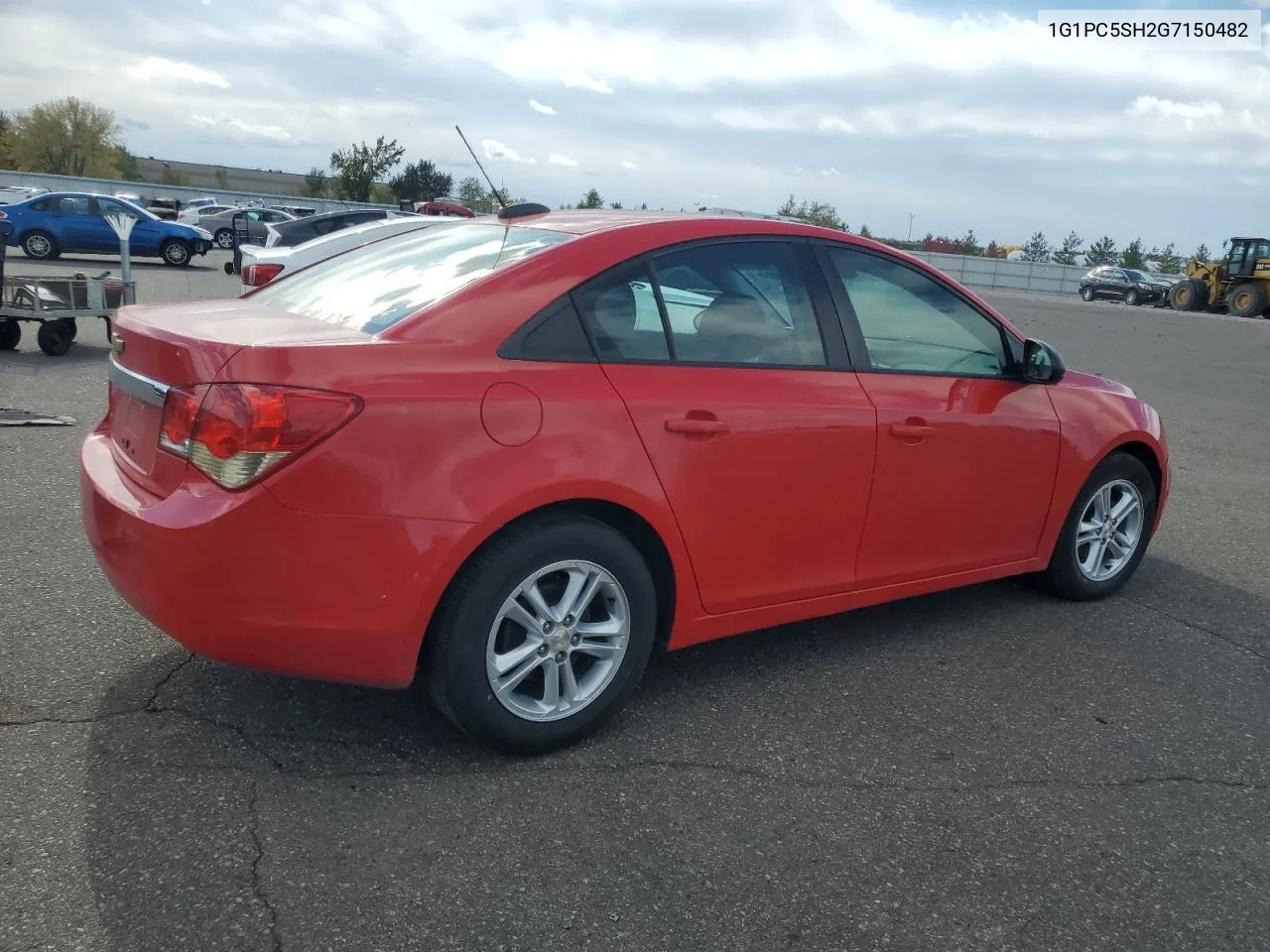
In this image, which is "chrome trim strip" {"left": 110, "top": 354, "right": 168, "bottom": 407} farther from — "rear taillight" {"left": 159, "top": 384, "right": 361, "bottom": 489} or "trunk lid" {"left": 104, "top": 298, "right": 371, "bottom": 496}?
"rear taillight" {"left": 159, "top": 384, "right": 361, "bottom": 489}

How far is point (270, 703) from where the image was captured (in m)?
3.56

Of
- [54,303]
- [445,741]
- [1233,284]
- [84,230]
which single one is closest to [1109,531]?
[445,741]

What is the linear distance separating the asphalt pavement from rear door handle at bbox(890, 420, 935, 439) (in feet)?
2.92

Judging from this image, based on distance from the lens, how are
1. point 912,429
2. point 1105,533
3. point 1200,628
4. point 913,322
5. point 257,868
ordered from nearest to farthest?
1. point 257,868
2. point 912,429
3. point 913,322
4. point 1200,628
5. point 1105,533

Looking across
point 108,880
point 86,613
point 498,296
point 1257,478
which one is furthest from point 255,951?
point 1257,478

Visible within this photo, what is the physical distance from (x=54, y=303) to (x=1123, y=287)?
42.3m

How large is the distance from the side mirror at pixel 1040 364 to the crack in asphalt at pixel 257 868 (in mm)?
3284

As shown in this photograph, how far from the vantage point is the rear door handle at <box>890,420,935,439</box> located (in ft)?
13.2

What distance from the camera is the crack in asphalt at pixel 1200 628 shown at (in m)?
4.62

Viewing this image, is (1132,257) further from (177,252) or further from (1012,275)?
(177,252)

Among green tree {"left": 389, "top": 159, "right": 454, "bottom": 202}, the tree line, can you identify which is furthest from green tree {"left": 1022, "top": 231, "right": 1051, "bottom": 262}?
green tree {"left": 389, "top": 159, "right": 454, "bottom": 202}

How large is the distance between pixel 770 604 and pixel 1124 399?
232cm

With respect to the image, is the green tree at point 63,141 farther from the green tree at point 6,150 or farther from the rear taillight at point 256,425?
the rear taillight at point 256,425

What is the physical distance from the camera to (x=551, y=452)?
315cm
